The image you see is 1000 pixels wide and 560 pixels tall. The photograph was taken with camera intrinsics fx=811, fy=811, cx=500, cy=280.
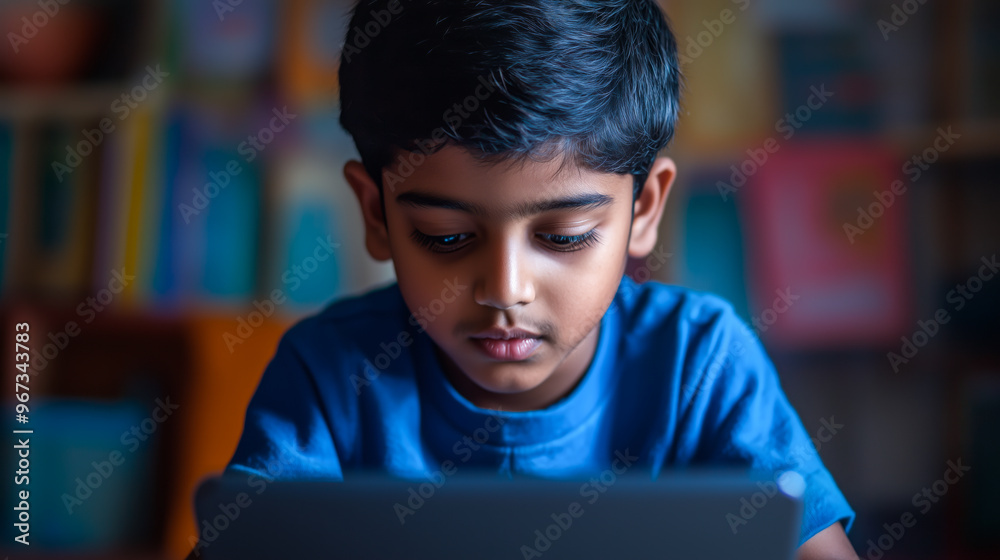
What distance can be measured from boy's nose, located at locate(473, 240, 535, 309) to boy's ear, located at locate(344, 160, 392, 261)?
167 mm

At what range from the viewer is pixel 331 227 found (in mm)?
1816

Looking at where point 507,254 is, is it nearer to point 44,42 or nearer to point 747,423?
point 747,423

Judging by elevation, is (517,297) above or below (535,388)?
above

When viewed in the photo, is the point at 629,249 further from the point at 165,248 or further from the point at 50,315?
the point at 50,315

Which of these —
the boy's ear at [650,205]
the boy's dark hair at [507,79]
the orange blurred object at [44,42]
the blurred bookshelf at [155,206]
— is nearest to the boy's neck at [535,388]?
the boy's ear at [650,205]

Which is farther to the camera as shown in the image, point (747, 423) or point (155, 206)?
point (155, 206)

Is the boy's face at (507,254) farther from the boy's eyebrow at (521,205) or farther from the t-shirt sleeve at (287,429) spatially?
the t-shirt sleeve at (287,429)

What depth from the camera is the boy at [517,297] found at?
0.67 metres

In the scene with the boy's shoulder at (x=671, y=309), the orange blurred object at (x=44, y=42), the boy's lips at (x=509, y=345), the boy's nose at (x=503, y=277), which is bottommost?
the boy's shoulder at (x=671, y=309)

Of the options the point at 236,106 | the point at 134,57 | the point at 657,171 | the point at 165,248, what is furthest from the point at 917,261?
the point at 134,57

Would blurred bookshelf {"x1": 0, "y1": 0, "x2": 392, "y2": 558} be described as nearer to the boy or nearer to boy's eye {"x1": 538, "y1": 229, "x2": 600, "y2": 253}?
the boy

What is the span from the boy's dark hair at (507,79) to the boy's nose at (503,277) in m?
0.08

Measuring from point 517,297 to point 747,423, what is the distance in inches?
11.6

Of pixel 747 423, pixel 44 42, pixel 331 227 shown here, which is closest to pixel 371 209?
pixel 747 423
